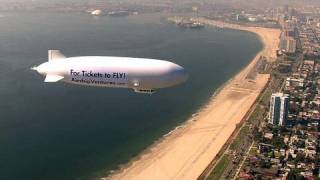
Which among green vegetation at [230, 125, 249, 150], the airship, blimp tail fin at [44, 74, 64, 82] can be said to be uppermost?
the airship

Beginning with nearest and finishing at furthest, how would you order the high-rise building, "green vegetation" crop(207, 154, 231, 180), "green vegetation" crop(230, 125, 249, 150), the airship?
the airship < "green vegetation" crop(207, 154, 231, 180) < "green vegetation" crop(230, 125, 249, 150) < the high-rise building

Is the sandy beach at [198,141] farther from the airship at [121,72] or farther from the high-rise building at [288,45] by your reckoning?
the high-rise building at [288,45]

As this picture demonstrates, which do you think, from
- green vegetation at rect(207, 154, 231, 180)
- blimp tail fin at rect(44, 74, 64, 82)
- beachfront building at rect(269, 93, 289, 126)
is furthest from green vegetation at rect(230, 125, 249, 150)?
blimp tail fin at rect(44, 74, 64, 82)

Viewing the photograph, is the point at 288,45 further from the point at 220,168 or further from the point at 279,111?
the point at 220,168

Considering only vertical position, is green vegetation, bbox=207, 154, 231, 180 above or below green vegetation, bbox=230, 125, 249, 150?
below

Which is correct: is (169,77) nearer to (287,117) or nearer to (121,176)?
(121,176)

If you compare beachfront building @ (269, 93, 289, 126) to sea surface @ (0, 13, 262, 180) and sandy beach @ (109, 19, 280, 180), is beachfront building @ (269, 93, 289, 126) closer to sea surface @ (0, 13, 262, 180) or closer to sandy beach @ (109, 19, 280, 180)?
sandy beach @ (109, 19, 280, 180)

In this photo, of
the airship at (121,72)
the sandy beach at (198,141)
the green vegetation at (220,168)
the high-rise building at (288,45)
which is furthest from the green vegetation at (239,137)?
the high-rise building at (288,45)

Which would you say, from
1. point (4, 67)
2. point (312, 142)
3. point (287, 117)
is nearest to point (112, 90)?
point (4, 67)
